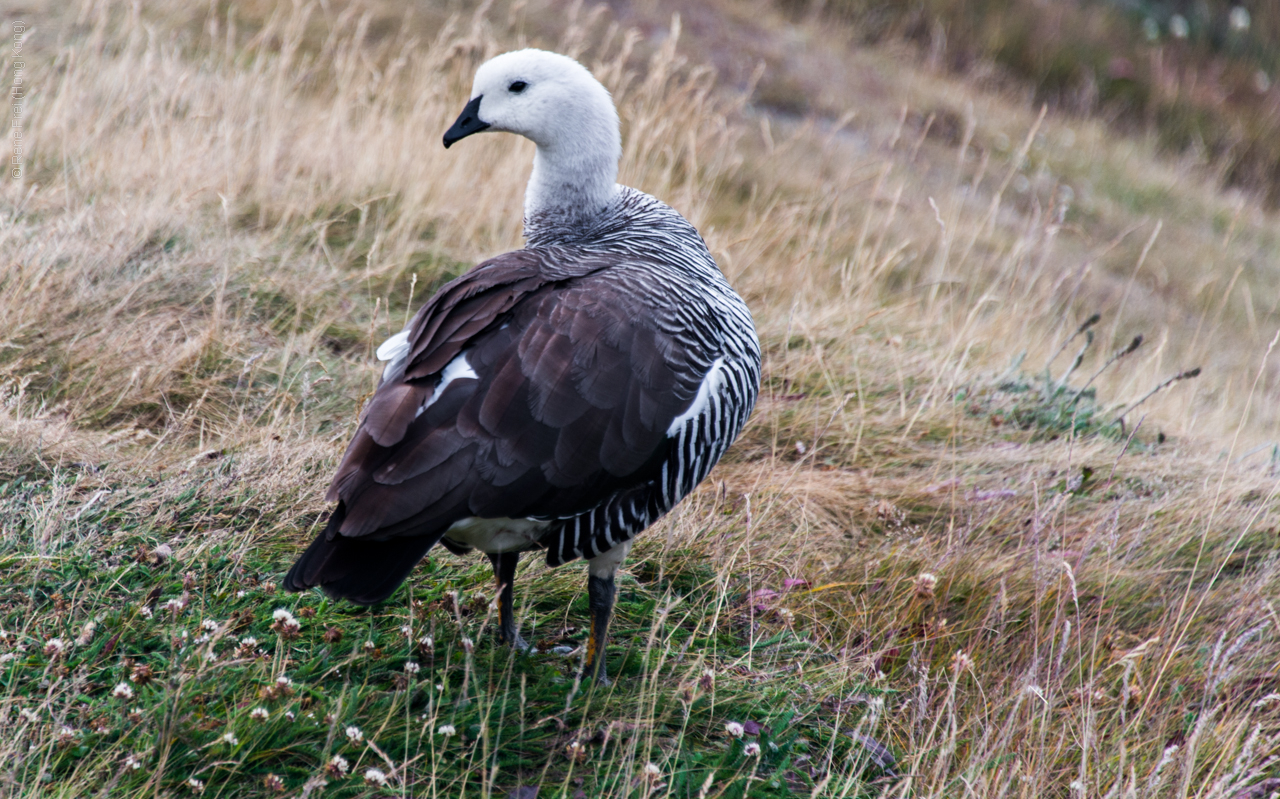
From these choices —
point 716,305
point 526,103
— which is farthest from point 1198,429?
point 526,103

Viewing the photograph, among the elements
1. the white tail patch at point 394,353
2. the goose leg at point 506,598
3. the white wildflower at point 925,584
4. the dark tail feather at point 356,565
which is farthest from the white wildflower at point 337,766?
the white wildflower at point 925,584

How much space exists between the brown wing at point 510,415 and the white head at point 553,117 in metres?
0.64

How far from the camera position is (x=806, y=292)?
18.7 feet

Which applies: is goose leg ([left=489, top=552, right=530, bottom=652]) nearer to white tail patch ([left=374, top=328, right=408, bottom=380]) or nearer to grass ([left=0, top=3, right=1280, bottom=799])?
grass ([left=0, top=3, right=1280, bottom=799])

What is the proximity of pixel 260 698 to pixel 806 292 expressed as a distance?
392cm

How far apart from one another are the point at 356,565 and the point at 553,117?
5.53ft

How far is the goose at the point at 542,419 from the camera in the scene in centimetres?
258

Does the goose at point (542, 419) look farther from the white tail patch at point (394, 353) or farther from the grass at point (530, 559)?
the grass at point (530, 559)

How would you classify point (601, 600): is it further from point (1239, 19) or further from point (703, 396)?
point (1239, 19)

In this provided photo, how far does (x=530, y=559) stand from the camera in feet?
11.5

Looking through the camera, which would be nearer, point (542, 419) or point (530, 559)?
point (542, 419)

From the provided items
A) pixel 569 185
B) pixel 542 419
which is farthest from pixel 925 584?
pixel 569 185

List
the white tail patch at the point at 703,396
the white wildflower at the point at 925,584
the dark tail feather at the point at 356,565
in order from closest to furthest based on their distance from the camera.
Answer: the dark tail feather at the point at 356,565 < the white tail patch at the point at 703,396 < the white wildflower at the point at 925,584

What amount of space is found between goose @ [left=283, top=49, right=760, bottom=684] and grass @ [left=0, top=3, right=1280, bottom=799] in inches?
14.3
